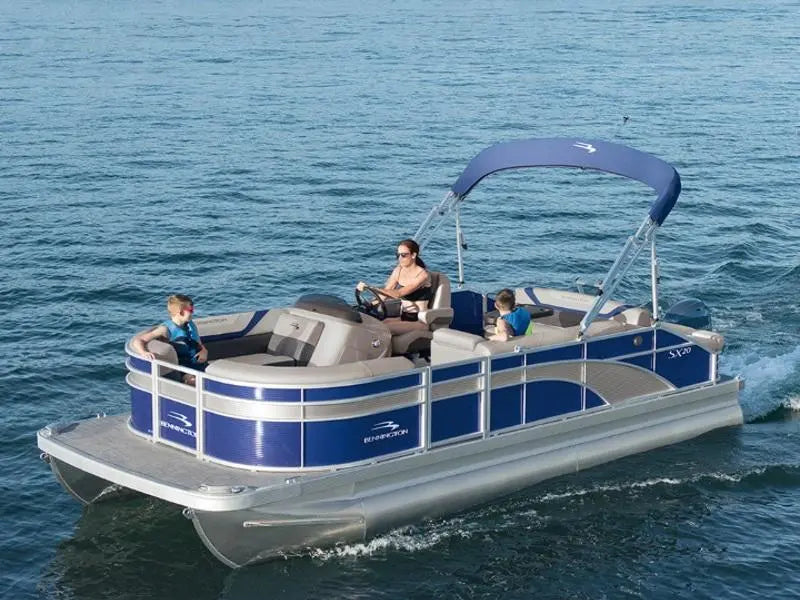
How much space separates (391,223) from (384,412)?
1428cm

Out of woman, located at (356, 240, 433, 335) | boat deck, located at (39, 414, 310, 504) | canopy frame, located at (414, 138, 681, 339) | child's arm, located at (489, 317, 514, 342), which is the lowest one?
boat deck, located at (39, 414, 310, 504)

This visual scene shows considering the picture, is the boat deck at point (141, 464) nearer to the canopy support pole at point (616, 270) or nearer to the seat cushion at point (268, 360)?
the seat cushion at point (268, 360)

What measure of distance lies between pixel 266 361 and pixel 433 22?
47.4m

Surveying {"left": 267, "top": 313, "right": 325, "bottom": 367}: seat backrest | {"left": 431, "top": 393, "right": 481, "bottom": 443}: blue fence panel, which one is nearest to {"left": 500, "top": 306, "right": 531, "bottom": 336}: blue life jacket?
{"left": 431, "top": 393, "right": 481, "bottom": 443}: blue fence panel

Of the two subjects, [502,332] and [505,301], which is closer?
[502,332]

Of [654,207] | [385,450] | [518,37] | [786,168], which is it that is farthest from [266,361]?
[518,37]

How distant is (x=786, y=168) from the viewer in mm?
32438

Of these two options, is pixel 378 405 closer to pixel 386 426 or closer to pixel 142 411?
pixel 386 426

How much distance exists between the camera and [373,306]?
50.9 ft

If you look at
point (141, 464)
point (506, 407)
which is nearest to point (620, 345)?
point (506, 407)

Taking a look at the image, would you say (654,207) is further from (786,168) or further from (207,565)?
(786,168)

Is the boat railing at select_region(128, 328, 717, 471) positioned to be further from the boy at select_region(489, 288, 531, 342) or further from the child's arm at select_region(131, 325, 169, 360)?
the boy at select_region(489, 288, 531, 342)

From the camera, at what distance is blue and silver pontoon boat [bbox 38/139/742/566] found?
42.0 ft

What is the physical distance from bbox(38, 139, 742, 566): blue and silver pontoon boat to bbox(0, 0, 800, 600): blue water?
1.19ft
